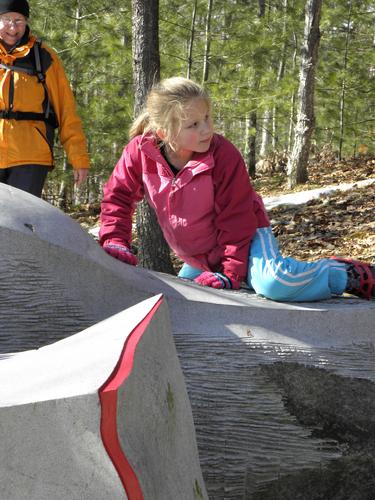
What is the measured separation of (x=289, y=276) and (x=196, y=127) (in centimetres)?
77

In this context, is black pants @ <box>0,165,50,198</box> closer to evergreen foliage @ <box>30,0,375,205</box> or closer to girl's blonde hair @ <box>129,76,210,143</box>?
girl's blonde hair @ <box>129,76,210,143</box>

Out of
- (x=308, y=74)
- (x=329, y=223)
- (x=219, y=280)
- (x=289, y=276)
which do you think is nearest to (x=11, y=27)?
(x=219, y=280)

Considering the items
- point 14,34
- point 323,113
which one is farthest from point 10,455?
point 323,113

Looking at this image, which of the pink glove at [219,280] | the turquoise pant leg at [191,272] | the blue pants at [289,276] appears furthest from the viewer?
the turquoise pant leg at [191,272]

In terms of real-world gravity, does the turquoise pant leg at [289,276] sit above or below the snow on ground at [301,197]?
above

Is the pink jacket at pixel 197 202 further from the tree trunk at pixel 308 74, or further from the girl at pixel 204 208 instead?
the tree trunk at pixel 308 74

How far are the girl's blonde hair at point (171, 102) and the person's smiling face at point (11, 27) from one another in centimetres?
140

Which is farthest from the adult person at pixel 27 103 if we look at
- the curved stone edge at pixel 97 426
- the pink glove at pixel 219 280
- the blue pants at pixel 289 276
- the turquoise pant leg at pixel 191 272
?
the curved stone edge at pixel 97 426

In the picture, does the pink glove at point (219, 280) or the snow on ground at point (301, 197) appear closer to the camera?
the pink glove at point (219, 280)

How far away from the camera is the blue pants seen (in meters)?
2.76

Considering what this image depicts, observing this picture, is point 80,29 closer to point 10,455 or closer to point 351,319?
point 351,319

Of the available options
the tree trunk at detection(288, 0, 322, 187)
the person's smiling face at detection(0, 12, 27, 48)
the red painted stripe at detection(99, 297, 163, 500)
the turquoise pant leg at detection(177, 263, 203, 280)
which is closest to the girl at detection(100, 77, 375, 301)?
the turquoise pant leg at detection(177, 263, 203, 280)

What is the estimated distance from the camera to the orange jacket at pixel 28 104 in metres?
3.98

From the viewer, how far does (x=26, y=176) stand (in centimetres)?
406
